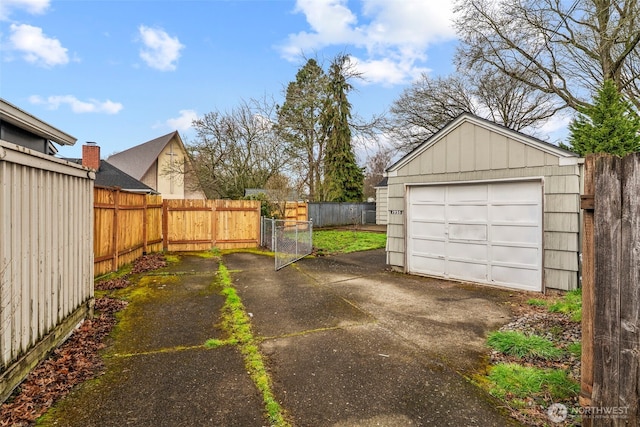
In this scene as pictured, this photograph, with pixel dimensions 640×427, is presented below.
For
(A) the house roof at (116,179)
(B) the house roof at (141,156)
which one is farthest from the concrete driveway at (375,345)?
(B) the house roof at (141,156)

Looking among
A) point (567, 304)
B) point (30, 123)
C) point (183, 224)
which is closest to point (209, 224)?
point (183, 224)

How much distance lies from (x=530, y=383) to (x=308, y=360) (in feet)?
7.04

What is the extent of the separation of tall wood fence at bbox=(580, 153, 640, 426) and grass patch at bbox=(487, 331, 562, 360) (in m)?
1.63

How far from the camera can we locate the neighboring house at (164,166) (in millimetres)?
20969

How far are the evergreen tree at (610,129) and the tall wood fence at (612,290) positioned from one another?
28.9ft

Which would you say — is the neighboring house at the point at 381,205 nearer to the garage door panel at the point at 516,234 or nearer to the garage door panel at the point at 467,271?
the garage door panel at the point at 467,271

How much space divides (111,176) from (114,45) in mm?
6365

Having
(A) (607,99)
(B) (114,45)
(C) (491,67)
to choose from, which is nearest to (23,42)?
(B) (114,45)

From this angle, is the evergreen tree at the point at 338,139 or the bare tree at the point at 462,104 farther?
the evergreen tree at the point at 338,139

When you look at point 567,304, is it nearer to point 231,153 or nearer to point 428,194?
point 428,194

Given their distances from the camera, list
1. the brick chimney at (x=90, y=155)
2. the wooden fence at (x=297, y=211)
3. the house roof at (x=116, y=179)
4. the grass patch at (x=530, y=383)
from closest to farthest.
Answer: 1. the grass patch at (x=530, y=383)
2. the brick chimney at (x=90, y=155)
3. the house roof at (x=116, y=179)
4. the wooden fence at (x=297, y=211)

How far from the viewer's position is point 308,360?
3.44 metres

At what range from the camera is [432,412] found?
2.54m

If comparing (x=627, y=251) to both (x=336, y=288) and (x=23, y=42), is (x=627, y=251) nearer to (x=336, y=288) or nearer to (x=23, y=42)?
(x=336, y=288)
